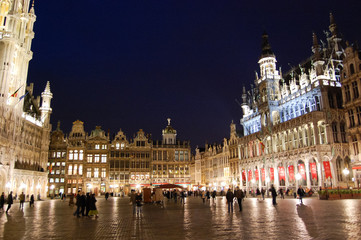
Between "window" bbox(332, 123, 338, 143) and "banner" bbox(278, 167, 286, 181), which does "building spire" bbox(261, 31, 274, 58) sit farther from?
"banner" bbox(278, 167, 286, 181)

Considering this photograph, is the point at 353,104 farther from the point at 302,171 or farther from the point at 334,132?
the point at 302,171

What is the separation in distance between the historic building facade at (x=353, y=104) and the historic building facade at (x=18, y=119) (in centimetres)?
5092

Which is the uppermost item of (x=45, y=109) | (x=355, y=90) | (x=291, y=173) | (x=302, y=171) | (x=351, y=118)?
(x=45, y=109)

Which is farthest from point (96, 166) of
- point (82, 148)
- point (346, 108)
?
point (346, 108)

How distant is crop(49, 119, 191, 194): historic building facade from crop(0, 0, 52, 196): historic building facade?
1382 centimetres

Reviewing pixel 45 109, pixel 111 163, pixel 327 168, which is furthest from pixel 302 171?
pixel 45 109

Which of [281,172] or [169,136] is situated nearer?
[281,172]

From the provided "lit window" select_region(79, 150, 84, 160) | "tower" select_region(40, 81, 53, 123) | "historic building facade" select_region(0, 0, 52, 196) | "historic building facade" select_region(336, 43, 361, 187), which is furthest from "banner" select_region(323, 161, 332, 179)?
"lit window" select_region(79, 150, 84, 160)

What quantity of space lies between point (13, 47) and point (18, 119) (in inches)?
521

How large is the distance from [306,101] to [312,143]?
307 inches

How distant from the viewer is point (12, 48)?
178 ft

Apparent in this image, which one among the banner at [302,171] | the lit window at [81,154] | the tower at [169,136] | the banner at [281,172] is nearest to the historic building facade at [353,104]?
the banner at [302,171]

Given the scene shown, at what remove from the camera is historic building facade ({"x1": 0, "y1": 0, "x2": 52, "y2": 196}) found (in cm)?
5066

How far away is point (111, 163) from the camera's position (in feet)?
279
